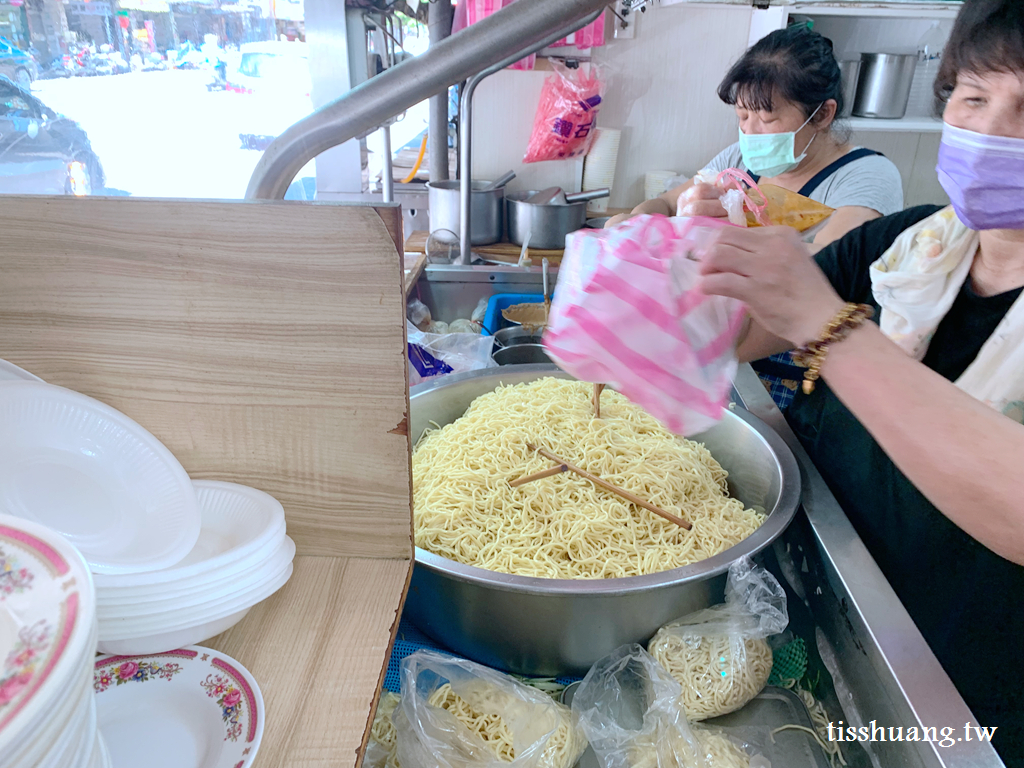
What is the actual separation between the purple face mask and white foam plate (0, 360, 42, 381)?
155cm

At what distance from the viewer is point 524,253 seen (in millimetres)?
3023

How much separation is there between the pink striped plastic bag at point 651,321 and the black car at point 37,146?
2659 mm

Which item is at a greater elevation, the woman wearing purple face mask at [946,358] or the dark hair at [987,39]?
the dark hair at [987,39]

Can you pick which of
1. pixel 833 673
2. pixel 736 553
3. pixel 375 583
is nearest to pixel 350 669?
pixel 375 583

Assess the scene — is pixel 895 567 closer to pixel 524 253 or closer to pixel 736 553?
pixel 736 553

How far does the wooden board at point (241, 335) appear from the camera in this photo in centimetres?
76

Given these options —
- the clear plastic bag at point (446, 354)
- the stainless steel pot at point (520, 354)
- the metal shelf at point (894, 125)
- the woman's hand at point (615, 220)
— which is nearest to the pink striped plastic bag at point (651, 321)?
the woman's hand at point (615, 220)

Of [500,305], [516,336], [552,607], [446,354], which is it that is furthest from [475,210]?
[552,607]

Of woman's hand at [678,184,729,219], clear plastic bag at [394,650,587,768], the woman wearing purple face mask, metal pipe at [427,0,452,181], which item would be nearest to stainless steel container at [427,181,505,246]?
metal pipe at [427,0,452,181]

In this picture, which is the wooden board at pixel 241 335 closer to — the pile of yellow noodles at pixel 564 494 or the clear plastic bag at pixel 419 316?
the pile of yellow noodles at pixel 564 494

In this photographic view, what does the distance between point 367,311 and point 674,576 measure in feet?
2.21

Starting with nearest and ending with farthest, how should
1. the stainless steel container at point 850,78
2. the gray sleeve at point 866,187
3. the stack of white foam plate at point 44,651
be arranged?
the stack of white foam plate at point 44,651, the gray sleeve at point 866,187, the stainless steel container at point 850,78

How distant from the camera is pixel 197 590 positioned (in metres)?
0.71

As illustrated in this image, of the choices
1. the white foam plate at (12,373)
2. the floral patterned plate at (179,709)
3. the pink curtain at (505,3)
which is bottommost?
the floral patterned plate at (179,709)
